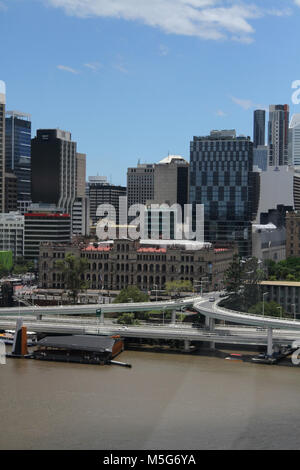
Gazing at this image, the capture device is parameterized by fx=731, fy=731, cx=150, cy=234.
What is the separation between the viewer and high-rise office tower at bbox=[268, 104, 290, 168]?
18475 cm

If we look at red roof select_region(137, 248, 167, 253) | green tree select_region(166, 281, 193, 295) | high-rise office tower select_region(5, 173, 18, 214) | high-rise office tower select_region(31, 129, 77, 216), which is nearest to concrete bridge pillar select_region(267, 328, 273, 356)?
green tree select_region(166, 281, 193, 295)

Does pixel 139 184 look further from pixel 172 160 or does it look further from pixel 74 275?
pixel 74 275

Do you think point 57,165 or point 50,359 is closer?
point 50,359

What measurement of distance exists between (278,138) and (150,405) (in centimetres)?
16425

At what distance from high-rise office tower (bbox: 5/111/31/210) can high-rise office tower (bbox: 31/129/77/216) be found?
26.6 metres

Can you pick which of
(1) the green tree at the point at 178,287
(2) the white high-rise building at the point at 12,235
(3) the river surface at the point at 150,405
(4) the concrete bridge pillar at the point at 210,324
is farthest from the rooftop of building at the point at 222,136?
(3) the river surface at the point at 150,405

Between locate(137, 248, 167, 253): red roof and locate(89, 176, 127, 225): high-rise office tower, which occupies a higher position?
locate(89, 176, 127, 225): high-rise office tower

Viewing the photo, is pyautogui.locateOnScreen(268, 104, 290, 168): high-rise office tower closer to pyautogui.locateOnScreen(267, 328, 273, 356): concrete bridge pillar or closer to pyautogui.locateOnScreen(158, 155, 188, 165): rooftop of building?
pyautogui.locateOnScreen(158, 155, 188, 165): rooftop of building

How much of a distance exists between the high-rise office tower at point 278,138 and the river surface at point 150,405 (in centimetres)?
15107

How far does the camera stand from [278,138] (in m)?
187
